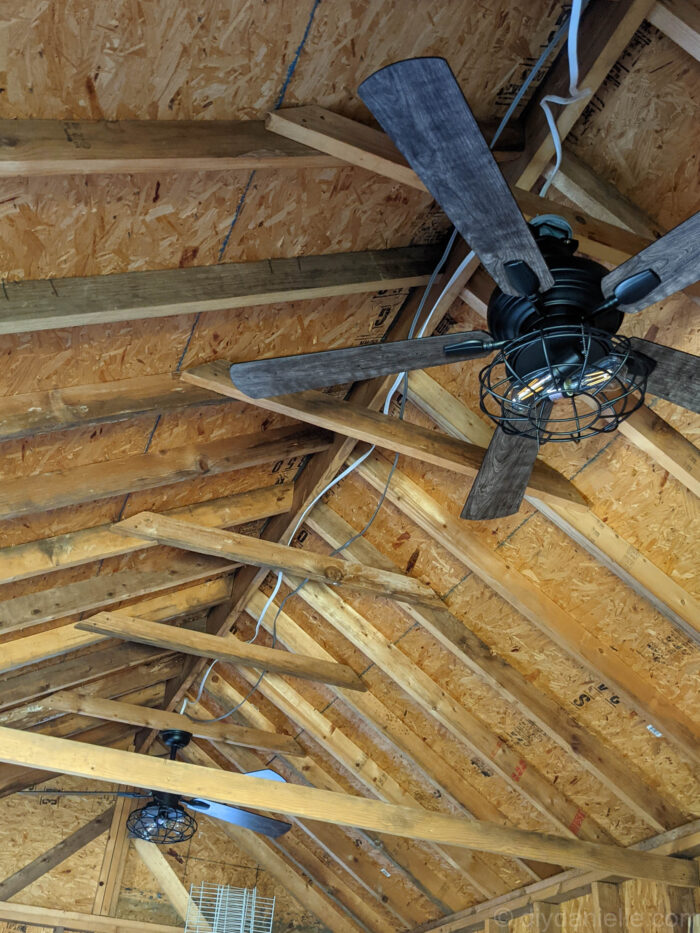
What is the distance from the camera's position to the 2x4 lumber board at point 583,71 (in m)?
2.40

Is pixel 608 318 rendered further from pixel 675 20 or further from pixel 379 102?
pixel 675 20

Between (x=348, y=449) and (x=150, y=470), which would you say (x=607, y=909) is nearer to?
(x=348, y=449)

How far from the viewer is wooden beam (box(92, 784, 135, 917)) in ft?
25.4

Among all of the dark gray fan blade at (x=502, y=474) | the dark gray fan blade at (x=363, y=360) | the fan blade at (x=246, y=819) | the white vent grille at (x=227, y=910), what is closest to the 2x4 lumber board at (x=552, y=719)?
the dark gray fan blade at (x=502, y=474)

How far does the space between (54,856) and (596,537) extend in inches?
260

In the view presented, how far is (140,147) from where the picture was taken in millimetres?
2139

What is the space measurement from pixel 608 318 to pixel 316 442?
95.8 inches

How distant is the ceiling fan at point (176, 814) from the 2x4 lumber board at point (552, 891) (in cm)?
150

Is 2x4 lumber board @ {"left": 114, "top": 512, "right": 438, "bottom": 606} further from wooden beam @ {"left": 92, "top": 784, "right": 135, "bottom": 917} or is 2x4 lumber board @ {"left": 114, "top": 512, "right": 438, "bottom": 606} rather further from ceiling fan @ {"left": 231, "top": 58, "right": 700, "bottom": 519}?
wooden beam @ {"left": 92, "top": 784, "right": 135, "bottom": 917}

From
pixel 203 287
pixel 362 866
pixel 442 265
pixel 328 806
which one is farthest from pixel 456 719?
pixel 203 287

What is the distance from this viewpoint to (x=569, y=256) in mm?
2018

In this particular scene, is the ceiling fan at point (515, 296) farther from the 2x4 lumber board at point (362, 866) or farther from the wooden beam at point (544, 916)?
the 2x4 lumber board at point (362, 866)

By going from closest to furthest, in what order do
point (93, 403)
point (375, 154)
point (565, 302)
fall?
point (565, 302), point (375, 154), point (93, 403)

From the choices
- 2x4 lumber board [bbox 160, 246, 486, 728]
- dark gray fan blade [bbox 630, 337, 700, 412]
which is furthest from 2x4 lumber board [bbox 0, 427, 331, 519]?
dark gray fan blade [bbox 630, 337, 700, 412]
